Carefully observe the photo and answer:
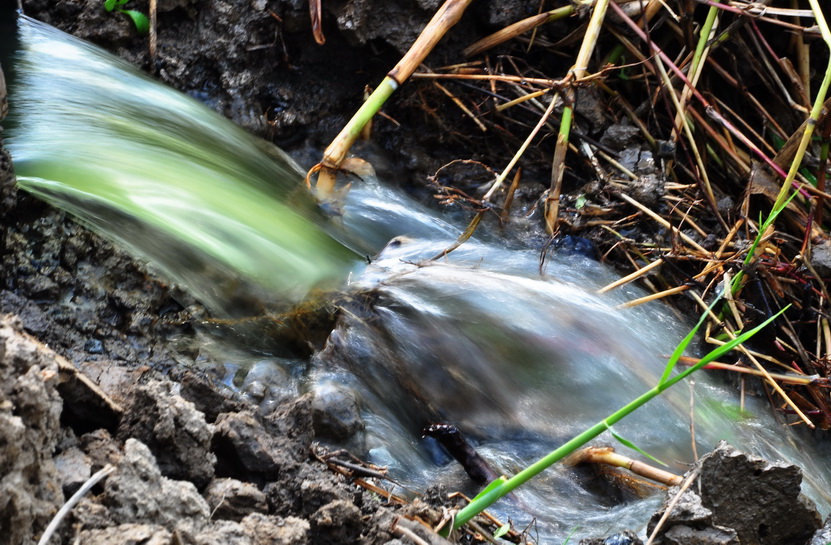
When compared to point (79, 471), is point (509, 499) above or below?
below

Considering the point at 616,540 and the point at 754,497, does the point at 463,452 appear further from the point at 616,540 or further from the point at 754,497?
the point at 754,497

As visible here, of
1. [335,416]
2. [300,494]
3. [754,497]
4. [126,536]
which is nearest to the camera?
[126,536]

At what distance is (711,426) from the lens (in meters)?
2.64

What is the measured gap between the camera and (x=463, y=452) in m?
2.21

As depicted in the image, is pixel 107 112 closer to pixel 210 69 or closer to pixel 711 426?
pixel 210 69

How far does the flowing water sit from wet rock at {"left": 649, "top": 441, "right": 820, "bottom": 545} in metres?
0.25

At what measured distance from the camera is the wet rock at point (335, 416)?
2.18 m

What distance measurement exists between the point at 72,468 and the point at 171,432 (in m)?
0.20

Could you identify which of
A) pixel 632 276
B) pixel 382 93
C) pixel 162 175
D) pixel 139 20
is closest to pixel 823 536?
→ pixel 632 276

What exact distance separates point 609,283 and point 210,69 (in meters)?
2.05

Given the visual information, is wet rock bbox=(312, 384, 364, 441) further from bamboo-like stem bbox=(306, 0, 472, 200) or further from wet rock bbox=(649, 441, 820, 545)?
bamboo-like stem bbox=(306, 0, 472, 200)

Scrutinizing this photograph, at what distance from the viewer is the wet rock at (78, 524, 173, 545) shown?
1105mm

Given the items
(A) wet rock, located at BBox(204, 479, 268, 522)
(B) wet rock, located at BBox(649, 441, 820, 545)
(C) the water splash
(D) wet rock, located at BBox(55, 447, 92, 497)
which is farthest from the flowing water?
(D) wet rock, located at BBox(55, 447, 92, 497)

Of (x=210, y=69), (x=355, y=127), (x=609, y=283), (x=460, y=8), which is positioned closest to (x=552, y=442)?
(x=609, y=283)
